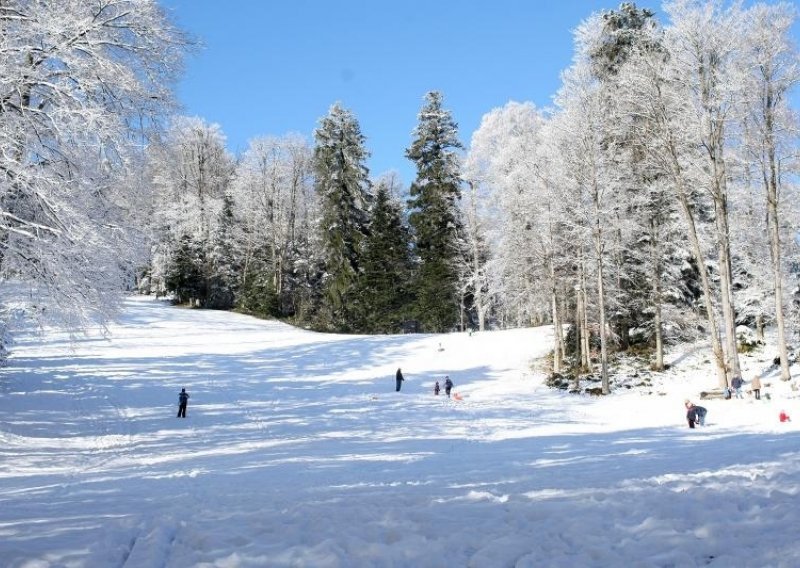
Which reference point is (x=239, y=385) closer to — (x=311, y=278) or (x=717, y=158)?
(x=717, y=158)

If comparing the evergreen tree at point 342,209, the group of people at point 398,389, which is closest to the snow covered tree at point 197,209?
the evergreen tree at point 342,209

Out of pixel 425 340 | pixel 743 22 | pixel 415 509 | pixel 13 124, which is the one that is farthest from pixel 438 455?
pixel 425 340

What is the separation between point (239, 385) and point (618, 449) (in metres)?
18.8

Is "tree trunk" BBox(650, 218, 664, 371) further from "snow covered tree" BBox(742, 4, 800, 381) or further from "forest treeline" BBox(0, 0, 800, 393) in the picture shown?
"snow covered tree" BBox(742, 4, 800, 381)

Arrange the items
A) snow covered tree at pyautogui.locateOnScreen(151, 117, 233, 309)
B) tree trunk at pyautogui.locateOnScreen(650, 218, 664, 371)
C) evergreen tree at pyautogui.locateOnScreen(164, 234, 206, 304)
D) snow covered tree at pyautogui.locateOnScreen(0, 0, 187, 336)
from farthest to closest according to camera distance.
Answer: snow covered tree at pyautogui.locateOnScreen(151, 117, 233, 309), evergreen tree at pyautogui.locateOnScreen(164, 234, 206, 304), tree trunk at pyautogui.locateOnScreen(650, 218, 664, 371), snow covered tree at pyautogui.locateOnScreen(0, 0, 187, 336)

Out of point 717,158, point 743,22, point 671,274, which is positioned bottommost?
point 671,274

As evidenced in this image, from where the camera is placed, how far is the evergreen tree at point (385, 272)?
43.9 meters

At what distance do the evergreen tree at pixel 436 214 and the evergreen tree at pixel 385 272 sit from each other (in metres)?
1.60

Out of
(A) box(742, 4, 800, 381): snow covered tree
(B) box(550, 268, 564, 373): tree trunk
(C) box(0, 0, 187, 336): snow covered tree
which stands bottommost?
(B) box(550, 268, 564, 373): tree trunk

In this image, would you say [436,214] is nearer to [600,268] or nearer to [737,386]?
[600,268]

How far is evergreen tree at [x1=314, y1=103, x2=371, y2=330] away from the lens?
143ft

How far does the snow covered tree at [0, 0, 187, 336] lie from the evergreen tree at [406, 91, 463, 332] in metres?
31.6

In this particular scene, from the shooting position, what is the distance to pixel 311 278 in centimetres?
5228

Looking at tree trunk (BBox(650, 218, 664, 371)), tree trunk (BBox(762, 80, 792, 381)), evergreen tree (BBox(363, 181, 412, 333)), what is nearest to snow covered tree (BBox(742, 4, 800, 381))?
tree trunk (BBox(762, 80, 792, 381))
